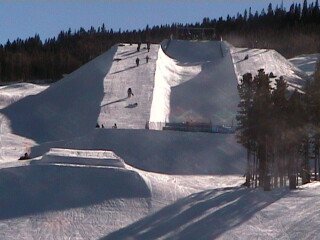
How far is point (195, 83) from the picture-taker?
53.4 metres

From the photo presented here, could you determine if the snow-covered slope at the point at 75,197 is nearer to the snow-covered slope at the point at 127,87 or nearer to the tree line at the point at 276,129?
the tree line at the point at 276,129

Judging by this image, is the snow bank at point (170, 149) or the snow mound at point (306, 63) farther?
the snow mound at point (306, 63)

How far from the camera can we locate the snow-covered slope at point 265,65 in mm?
55375

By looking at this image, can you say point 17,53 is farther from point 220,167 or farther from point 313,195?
point 313,195

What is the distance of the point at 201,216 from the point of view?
27172mm

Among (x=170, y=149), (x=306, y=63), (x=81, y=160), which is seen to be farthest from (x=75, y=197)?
(x=306, y=63)

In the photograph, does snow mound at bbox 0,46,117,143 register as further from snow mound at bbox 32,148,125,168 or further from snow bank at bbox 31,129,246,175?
snow mound at bbox 32,148,125,168

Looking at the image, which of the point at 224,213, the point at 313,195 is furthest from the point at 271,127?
the point at 224,213

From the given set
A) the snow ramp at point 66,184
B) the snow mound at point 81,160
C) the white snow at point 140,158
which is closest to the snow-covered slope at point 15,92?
the white snow at point 140,158

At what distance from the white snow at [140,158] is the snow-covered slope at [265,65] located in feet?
0.48

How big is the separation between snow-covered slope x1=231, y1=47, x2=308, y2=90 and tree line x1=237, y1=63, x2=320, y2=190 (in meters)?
19.5

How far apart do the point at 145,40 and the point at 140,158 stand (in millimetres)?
65766

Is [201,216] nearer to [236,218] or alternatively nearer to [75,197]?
[236,218]

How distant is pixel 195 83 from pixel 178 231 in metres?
28.1
